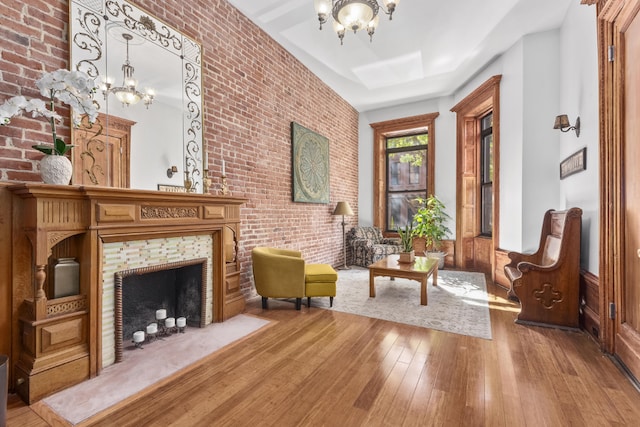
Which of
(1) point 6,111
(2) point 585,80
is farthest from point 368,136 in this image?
(1) point 6,111

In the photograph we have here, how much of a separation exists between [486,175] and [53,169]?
625 centimetres

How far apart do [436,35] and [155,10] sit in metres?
3.40

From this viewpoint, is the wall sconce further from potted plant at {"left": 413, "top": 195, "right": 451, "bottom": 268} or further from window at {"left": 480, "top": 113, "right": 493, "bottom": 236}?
potted plant at {"left": 413, "top": 195, "right": 451, "bottom": 268}

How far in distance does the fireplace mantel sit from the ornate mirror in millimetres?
407

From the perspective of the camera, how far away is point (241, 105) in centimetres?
370

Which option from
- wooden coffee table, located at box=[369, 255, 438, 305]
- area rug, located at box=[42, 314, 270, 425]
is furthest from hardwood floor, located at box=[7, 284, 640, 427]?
wooden coffee table, located at box=[369, 255, 438, 305]

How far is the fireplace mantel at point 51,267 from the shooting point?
5.92 feet

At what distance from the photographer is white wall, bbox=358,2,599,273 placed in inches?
113

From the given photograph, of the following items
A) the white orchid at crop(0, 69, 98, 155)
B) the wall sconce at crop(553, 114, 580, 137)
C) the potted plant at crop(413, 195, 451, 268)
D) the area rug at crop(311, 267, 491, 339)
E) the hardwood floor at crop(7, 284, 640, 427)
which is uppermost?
the wall sconce at crop(553, 114, 580, 137)

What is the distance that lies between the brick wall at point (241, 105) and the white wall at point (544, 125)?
119 inches

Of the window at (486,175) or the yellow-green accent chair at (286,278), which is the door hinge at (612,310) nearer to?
the yellow-green accent chair at (286,278)

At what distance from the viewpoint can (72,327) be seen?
196 cm

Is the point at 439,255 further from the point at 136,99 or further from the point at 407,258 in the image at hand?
the point at 136,99

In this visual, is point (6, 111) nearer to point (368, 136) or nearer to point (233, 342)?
point (233, 342)
